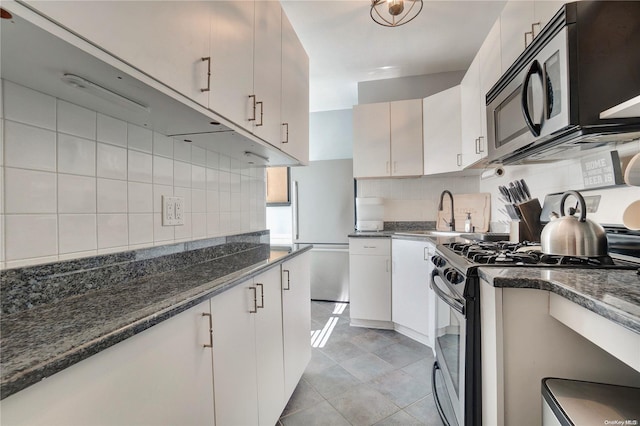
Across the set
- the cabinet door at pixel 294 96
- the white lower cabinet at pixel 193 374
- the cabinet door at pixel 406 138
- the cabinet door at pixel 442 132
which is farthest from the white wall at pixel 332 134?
the white lower cabinet at pixel 193 374

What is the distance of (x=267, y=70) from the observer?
149 centimetres

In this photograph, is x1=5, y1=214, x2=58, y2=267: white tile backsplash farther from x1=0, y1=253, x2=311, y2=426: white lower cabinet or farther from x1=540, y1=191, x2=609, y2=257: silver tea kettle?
x1=540, y1=191, x2=609, y2=257: silver tea kettle

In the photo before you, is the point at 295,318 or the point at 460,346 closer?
the point at 460,346

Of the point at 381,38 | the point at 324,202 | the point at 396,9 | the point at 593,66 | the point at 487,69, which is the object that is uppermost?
the point at 381,38

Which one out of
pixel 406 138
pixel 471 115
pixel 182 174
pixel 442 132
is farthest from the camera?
pixel 406 138

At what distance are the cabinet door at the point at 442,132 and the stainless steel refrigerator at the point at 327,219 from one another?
3.41 ft

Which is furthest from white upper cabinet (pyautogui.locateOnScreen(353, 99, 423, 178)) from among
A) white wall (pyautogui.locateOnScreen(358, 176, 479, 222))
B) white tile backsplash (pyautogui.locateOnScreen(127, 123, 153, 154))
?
white tile backsplash (pyautogui.locateOnScreen(127, 123, 153, 154))

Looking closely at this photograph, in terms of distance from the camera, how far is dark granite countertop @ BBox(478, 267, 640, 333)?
1.95ft

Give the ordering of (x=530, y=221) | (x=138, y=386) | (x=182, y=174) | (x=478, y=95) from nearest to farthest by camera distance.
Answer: (x=138, y=386)
(x=182, y=174)
(x=530, y=221)
(x=478, y=95)

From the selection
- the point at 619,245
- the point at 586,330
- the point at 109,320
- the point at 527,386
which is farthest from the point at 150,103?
the point at 619,245

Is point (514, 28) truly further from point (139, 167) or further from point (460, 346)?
point (139, 167)

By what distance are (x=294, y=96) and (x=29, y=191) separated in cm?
148

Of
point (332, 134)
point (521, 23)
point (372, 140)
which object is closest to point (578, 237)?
point (521, 23)

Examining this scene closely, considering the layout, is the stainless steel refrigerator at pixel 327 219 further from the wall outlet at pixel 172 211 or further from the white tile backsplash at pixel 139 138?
the white tile backsplash at pixel 139 138
